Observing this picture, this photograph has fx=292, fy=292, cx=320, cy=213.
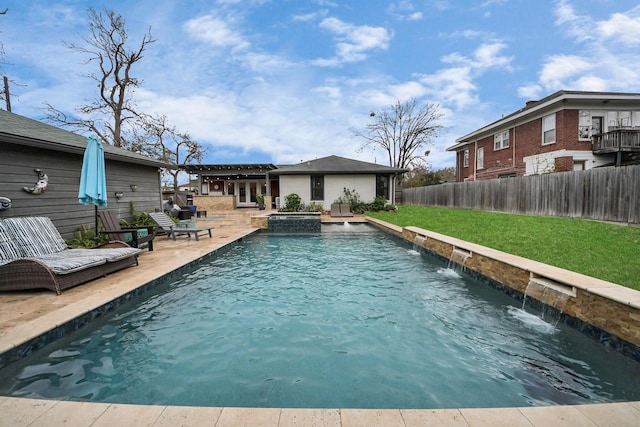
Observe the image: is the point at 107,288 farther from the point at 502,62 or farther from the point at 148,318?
the point at 502,62

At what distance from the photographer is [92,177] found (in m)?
6.05

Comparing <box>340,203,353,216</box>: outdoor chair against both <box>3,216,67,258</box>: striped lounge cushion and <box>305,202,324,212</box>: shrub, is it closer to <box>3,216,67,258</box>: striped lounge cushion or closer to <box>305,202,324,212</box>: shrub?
<box>305,202,324,212</box>: shrub

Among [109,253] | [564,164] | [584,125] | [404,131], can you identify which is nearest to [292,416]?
[109,253]

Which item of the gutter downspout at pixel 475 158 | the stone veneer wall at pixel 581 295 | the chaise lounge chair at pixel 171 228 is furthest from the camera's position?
the gutter downspout at pixel 475 158

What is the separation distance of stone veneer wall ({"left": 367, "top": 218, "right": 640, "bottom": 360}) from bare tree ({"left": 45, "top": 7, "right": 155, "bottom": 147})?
2460 cm

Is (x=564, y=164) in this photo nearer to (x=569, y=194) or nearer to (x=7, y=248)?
(x=569, y=194)

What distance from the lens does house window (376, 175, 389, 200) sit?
1989 centimetres

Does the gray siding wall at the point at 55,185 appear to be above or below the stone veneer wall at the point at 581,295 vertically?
above

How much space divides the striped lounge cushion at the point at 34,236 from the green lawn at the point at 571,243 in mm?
8971

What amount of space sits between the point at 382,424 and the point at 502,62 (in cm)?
2194

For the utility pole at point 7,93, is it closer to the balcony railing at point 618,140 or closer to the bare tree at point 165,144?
the bare tree at point 165,144

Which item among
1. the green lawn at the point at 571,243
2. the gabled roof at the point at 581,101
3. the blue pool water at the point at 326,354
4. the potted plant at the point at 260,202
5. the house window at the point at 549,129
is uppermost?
the gabled roof at the point at 581,101

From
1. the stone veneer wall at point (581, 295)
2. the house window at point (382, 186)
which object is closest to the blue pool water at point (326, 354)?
the stone veneer wall at point (581, 295)

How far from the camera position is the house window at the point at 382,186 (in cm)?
1989
